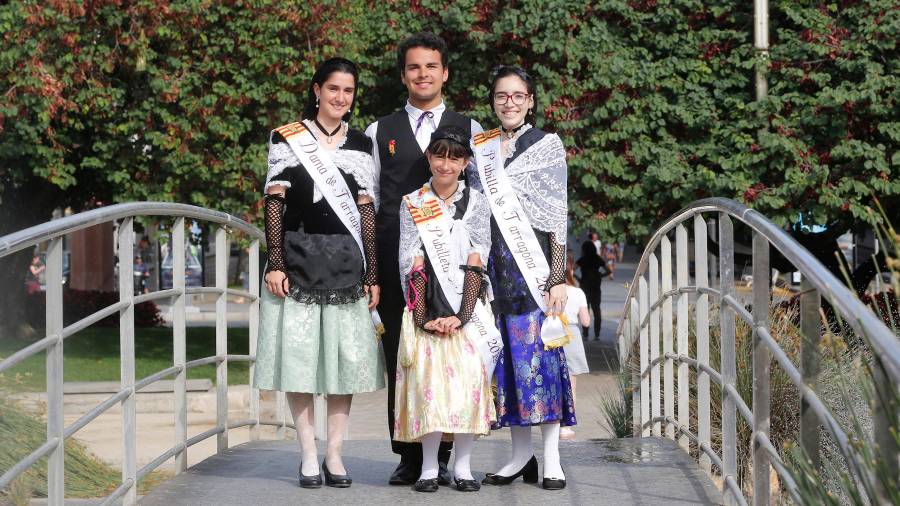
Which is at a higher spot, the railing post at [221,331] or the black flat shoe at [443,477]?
the railing post at [221,331]

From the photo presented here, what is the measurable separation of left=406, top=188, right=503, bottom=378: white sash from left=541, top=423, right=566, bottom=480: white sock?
1.14 ft

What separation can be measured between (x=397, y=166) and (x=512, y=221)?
543 mm

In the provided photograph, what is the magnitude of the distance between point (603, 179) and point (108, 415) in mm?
6619

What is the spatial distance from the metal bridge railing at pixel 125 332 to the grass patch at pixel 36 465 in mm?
613

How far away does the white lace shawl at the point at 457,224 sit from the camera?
5.20m

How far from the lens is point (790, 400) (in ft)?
22.0

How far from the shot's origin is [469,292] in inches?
202

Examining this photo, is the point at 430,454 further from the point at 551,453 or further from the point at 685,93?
the point at 685,93

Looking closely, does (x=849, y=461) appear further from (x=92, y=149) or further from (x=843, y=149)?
(x=92, y=149)

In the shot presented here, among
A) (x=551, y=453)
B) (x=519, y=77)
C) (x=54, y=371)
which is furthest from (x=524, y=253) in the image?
(x=54, y=371)

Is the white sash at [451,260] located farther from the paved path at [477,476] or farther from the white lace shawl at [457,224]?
the paved path at [477,476]

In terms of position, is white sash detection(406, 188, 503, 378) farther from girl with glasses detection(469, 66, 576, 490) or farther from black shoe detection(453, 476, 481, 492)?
black shoe detection(453, 476, 481, 492)

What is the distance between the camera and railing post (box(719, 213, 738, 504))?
4.48 meters

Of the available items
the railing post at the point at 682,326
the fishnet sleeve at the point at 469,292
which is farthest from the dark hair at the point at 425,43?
the railing post at the point at 682,326
